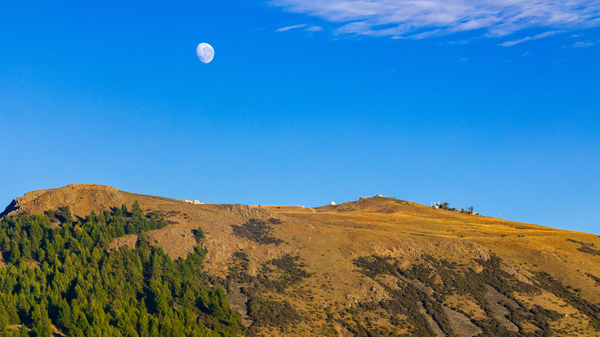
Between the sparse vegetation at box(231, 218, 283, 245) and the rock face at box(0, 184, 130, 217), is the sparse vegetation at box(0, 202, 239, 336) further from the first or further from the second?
the sparse vegetation at box(231, 218, 283, 245)

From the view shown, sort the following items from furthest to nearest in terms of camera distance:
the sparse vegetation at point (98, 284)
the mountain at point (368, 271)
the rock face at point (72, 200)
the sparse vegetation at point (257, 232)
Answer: the sparse vegetation at point (257, 232) < the rock face at point (72, 200) < the mountain at point (368, 271) < the sparse vegetation at point (98, 284)

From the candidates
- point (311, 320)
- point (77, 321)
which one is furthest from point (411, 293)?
point (77, 321)

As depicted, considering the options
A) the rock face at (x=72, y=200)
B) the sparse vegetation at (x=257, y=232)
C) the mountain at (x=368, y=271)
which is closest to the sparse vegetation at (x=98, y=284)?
the mountain at (x=368, y=271)

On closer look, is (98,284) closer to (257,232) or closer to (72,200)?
(72,200)

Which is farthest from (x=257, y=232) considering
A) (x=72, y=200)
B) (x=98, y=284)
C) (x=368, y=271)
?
(x=98, y=284)

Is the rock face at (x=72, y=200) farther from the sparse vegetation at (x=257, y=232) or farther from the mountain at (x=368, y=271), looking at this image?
the sparse vegetation at (x=257, y=232)

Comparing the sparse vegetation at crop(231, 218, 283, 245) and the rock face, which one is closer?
the rock face

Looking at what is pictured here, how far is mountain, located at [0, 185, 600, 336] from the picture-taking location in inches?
4220

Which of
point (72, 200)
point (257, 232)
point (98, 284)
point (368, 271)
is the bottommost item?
point (98, 284)

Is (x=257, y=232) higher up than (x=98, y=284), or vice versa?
(x=257, y=232)

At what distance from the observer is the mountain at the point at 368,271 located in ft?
352

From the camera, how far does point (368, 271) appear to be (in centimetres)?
12538

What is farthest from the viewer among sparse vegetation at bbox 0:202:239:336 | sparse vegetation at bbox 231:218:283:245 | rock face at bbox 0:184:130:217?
sparse vegetation at bbox 231:218:283:245

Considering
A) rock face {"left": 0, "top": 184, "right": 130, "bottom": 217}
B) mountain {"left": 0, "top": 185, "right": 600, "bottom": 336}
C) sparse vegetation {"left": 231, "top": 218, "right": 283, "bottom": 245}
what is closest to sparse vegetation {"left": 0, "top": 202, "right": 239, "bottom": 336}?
mountain {"left": 0, "top": 185, "right": 600, "bottom": 336}
